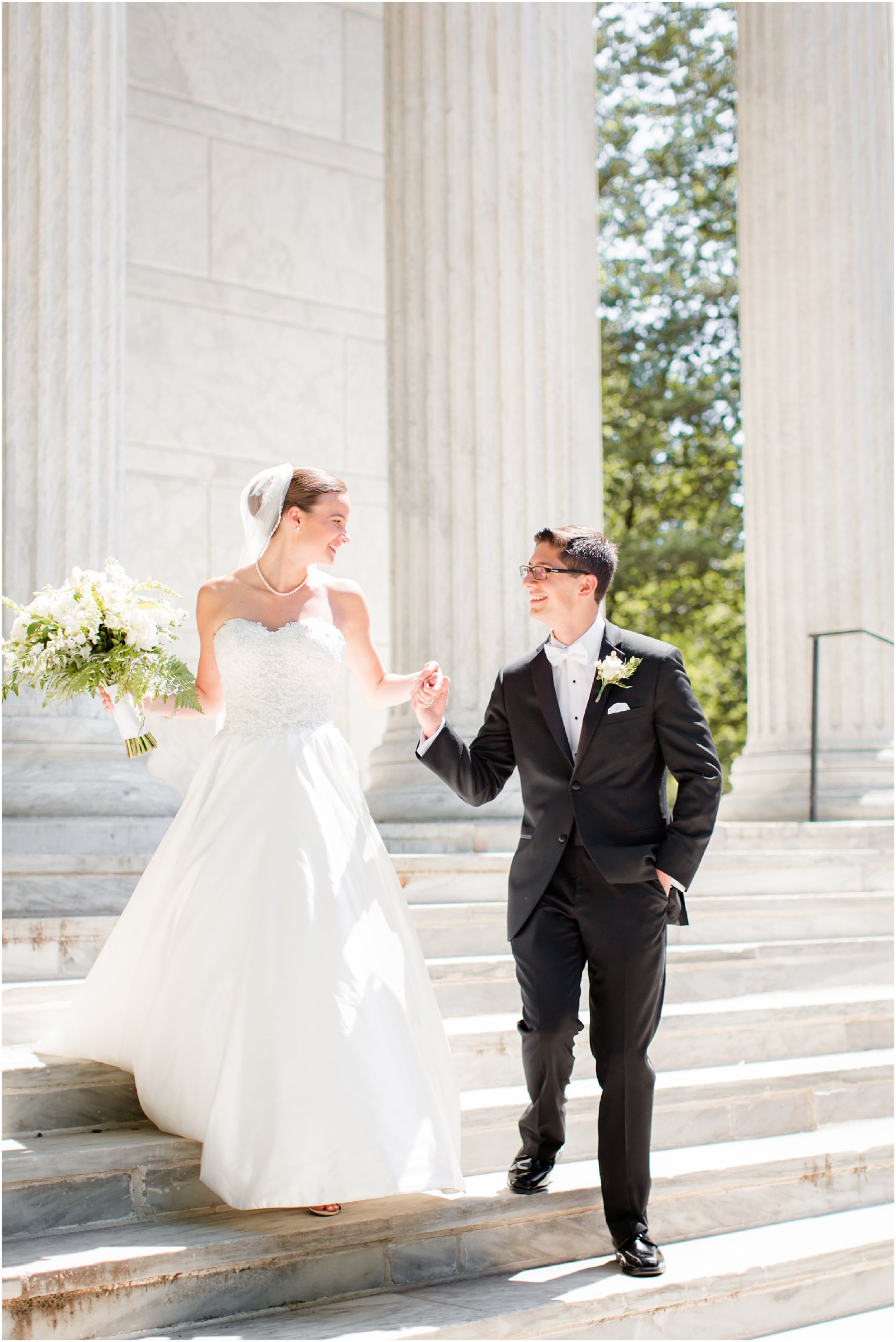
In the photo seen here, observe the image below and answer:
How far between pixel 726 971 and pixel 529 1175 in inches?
117

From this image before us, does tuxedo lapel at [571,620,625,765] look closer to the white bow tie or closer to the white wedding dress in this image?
the white bow tie

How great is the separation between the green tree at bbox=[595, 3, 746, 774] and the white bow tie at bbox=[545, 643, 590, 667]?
21.8m

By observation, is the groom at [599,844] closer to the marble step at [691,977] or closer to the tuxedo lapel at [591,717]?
the tuxedo lapel at [591,717]

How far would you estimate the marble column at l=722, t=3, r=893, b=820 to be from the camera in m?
13.6

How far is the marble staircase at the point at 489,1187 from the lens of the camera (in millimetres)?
4848

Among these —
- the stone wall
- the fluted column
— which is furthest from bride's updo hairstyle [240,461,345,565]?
the stone wall

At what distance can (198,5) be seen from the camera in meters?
13.4

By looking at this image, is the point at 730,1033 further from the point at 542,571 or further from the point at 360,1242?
the point at 542,571

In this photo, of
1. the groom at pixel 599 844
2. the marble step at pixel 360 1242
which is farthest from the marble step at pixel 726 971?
the groom at pixel 599 844

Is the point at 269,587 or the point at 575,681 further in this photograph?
the point at 269,587

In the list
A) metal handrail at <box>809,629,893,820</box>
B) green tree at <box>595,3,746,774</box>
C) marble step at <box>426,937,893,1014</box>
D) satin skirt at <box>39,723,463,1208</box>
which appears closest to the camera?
satin skirt at <box>39,723,463,1208</box>

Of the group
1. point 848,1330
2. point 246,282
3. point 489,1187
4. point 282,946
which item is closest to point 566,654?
point 282,946

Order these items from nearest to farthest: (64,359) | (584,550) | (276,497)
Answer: (584,550) < (276,497) < (64,359)

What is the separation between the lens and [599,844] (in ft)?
17.5
